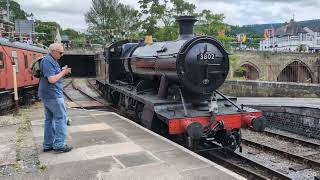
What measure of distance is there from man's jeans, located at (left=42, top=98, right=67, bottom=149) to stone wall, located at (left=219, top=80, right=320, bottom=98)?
15.2 metres

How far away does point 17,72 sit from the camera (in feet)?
50.2

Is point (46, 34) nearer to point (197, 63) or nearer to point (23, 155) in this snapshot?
point (197, 63)

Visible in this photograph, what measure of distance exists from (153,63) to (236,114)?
2639mm

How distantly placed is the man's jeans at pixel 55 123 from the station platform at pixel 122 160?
0.20 metres

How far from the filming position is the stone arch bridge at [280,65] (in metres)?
47.9

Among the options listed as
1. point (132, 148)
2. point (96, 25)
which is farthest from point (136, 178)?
point (96, 25)

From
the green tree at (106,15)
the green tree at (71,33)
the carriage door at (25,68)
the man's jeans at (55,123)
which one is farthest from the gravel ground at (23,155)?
the green tree at (71,33)

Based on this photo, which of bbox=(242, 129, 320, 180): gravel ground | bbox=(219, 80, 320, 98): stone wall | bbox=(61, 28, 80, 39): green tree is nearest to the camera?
bbox=(242, 129, 320, 180): gravel ground

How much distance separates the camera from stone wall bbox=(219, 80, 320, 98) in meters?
19.2

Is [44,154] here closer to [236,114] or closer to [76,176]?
[76,176]

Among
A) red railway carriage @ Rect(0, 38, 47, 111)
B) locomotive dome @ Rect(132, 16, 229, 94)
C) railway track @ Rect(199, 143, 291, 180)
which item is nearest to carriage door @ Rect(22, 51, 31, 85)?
red railway carriage @ Rect(0, 38, 47, 111)

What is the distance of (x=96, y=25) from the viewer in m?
73.8

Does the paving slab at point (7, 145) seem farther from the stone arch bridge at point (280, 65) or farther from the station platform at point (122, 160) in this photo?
the stone arch bridge at point (280, 65)

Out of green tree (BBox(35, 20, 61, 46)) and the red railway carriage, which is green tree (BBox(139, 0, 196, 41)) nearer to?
the red railway carriage
